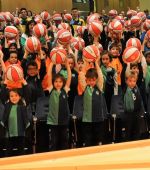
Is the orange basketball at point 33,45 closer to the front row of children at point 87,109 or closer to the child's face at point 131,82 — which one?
the front row of children at point 87,109

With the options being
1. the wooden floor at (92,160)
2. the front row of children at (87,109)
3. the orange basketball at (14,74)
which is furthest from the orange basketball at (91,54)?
the wooden floor at (92,160)

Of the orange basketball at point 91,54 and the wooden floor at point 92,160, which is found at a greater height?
the orange basketball at point 91,54

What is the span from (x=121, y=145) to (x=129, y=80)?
3164mm

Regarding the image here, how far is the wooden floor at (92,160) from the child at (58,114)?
2865mm

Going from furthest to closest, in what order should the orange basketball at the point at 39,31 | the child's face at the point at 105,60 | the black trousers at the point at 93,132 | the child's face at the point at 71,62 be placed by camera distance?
the orange basketball at the point at 39,31, the child's face at the point at 105,60, the child's face at the point at 71,62, the black trousers at the point at 93,132

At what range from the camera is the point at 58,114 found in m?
6.28

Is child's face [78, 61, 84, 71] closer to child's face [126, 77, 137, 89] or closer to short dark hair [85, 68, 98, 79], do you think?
short dark hair [85, 68, 98, 79]

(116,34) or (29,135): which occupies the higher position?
(116,34)

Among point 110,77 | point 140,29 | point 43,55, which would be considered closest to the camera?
point 110,77

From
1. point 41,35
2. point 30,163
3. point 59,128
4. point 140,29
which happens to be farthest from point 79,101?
point 140,29

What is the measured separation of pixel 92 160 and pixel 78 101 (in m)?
3.53

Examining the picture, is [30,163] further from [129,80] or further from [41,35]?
[41,35]

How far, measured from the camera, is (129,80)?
21.5ft

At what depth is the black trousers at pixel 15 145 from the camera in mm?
6059
